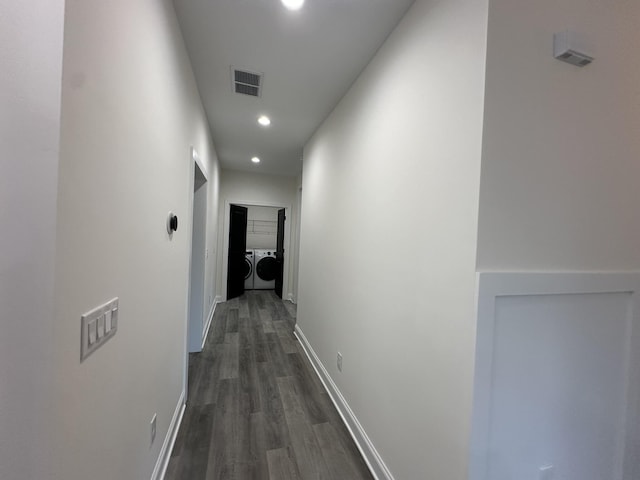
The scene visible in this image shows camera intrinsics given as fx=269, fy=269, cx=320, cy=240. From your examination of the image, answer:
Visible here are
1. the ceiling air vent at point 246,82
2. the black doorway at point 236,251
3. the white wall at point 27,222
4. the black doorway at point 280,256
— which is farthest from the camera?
the black doorway at point 280,256

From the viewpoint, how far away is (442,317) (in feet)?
3.66

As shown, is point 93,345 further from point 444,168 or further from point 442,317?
point 444,168

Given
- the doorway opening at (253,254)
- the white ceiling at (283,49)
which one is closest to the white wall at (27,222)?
the white ceiling at (283,49)

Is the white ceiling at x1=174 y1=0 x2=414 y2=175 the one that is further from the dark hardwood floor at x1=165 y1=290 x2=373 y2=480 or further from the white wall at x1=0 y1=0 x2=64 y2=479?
the dark hardwood floor at x1=165 y1=290 x2=373 y2=480

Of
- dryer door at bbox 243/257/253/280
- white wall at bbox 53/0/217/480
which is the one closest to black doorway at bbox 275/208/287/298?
dryer door at bbox 243/257/253/280

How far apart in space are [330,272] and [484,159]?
1.76 meters

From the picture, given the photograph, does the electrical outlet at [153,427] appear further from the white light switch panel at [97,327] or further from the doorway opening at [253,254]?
the doorway opening at [253,254]

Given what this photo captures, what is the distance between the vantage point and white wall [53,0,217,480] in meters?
0.65

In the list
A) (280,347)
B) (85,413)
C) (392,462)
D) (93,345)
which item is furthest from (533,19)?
(280,347)

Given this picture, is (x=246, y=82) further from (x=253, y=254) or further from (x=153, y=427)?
(x=253, y=254)

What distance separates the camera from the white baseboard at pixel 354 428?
1.51 metres

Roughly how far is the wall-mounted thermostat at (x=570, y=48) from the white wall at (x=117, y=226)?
1505 mm

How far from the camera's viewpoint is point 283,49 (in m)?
1.77

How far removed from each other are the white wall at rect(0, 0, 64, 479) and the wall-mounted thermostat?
1.49 metres
